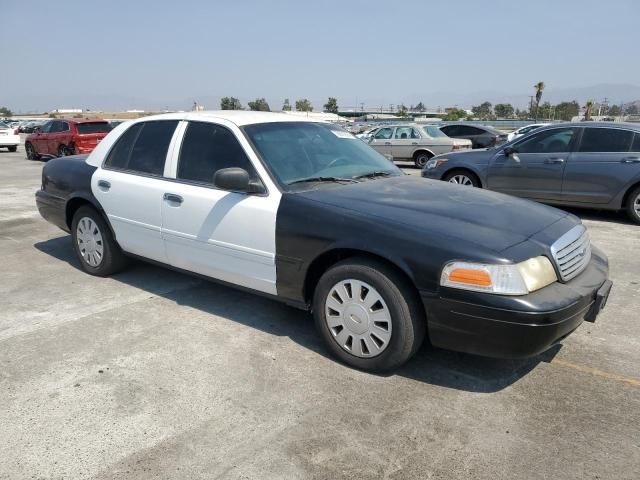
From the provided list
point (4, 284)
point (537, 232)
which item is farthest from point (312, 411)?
point (4, 284)

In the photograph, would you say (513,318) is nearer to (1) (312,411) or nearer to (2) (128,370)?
(1) (312,411)

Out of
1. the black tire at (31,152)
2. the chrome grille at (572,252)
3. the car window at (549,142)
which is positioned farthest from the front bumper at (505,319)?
the black tire at (31,152)

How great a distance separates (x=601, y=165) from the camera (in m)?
7.94

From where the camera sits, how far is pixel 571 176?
8.16 metres

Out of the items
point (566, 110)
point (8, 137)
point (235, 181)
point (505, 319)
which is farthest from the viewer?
point (566, 110)

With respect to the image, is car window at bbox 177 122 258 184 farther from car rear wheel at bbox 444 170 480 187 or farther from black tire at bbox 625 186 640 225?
black tire at bbox 625 186 640 225

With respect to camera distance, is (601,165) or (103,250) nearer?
(103,250)

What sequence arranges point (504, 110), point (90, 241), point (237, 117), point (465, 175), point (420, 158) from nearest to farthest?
1. point (237, 117)
2. point (90, 241)
3. point (465, 175)
4. point (420, 158)
5. point (504, 110)

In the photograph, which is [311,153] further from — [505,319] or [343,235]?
[505,319]

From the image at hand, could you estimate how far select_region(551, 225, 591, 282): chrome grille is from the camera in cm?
321

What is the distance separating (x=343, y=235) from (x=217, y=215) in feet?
3.65

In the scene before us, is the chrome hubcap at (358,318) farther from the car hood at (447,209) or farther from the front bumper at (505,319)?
the car hood at (447,209)

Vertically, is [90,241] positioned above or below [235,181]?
below

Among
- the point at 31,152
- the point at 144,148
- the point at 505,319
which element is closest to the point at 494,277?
the point at 505,319
